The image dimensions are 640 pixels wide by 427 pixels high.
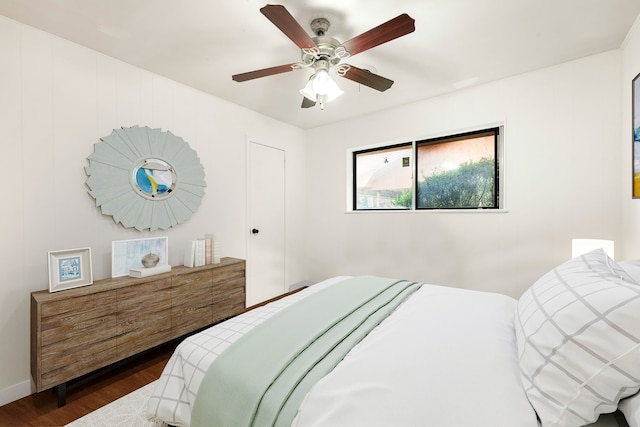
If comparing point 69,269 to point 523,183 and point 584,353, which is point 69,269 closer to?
point 584,353

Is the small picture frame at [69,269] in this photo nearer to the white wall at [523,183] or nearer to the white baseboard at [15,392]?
the white baseboard at [15,392]

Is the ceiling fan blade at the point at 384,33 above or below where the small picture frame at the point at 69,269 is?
above

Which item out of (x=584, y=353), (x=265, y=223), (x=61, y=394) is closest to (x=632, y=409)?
(x=584, y=353)

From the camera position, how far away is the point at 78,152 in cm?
219

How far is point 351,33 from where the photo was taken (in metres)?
2.03

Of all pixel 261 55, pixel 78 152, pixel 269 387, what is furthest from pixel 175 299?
pixel 261 55

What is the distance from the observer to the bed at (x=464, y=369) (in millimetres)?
732

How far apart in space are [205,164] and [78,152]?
3.62 ft

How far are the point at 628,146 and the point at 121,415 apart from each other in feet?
13.3

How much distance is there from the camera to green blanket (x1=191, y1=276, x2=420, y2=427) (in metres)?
0.93

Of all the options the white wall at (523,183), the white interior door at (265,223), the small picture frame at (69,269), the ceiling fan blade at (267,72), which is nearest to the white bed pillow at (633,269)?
the white wall at (523,183)

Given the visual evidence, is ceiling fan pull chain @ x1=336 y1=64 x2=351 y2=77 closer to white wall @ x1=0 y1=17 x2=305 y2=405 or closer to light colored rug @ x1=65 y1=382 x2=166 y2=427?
white wall @ x1=0 y1=17 x2=305 y2=405

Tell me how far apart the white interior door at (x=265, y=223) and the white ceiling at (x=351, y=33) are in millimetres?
1109

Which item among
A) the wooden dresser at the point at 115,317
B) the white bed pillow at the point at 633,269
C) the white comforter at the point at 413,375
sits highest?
the white bed pillow at the point at 633,269
